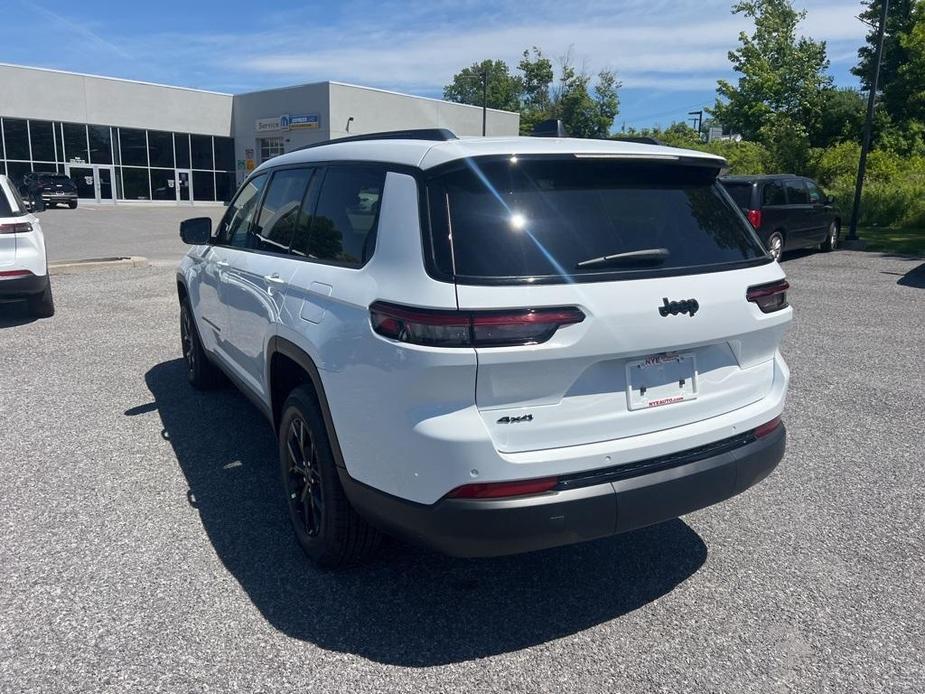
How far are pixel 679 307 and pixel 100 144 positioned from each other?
1692 inches

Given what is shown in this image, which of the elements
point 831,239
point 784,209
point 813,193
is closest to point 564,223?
point 784,209

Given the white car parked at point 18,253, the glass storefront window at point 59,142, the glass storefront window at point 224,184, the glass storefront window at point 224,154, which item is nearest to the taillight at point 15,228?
the white car parked at point 18,253

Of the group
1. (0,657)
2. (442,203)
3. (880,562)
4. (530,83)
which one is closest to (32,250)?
(0,657)

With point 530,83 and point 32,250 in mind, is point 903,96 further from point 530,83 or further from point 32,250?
point 530,83

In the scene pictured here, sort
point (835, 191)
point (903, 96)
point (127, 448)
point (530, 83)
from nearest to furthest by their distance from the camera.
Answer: point (127, 448) → point (835, 191) → point (903, 96) → point (530, 83)

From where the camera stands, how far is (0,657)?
8.75 feet

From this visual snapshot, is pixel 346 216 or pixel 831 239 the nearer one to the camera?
pixel 346 216

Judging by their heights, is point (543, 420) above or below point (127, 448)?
above

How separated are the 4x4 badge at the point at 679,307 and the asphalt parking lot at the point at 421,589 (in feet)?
4.02

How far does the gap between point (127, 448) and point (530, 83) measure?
97.4 meters

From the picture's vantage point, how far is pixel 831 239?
58.5 feet

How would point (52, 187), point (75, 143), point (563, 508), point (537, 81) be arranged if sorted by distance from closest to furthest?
1. point (563, 508)
2. point (52, 187)
3. point (75, 143)
4. point (537, 81)

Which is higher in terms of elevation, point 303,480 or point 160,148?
point 160,148

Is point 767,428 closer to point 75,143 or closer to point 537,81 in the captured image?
point 75,143
